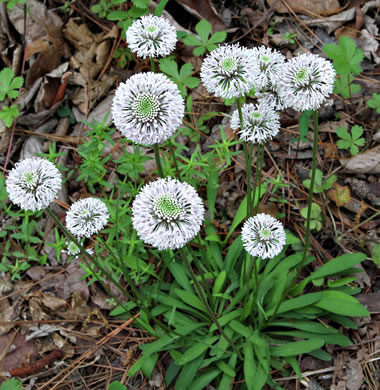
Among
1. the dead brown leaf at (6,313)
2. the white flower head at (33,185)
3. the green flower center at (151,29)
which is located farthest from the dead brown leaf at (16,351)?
the green flower center at (151,29)

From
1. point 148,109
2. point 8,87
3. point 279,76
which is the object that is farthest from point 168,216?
point 8,87

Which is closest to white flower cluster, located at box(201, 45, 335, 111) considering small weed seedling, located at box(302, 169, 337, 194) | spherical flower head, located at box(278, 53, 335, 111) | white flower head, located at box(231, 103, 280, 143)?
spherical flower head, located at box(278, 53, 335, 111)

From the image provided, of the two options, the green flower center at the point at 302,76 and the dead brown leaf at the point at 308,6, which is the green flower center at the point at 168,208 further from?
the dead brown leaf at the point at 308,6

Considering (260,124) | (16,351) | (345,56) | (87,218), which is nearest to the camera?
(260,124)

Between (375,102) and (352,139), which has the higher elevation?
(375,102)

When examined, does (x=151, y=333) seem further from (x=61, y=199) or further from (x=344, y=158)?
(x=344, y=158)

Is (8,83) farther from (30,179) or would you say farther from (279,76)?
(279,76)
